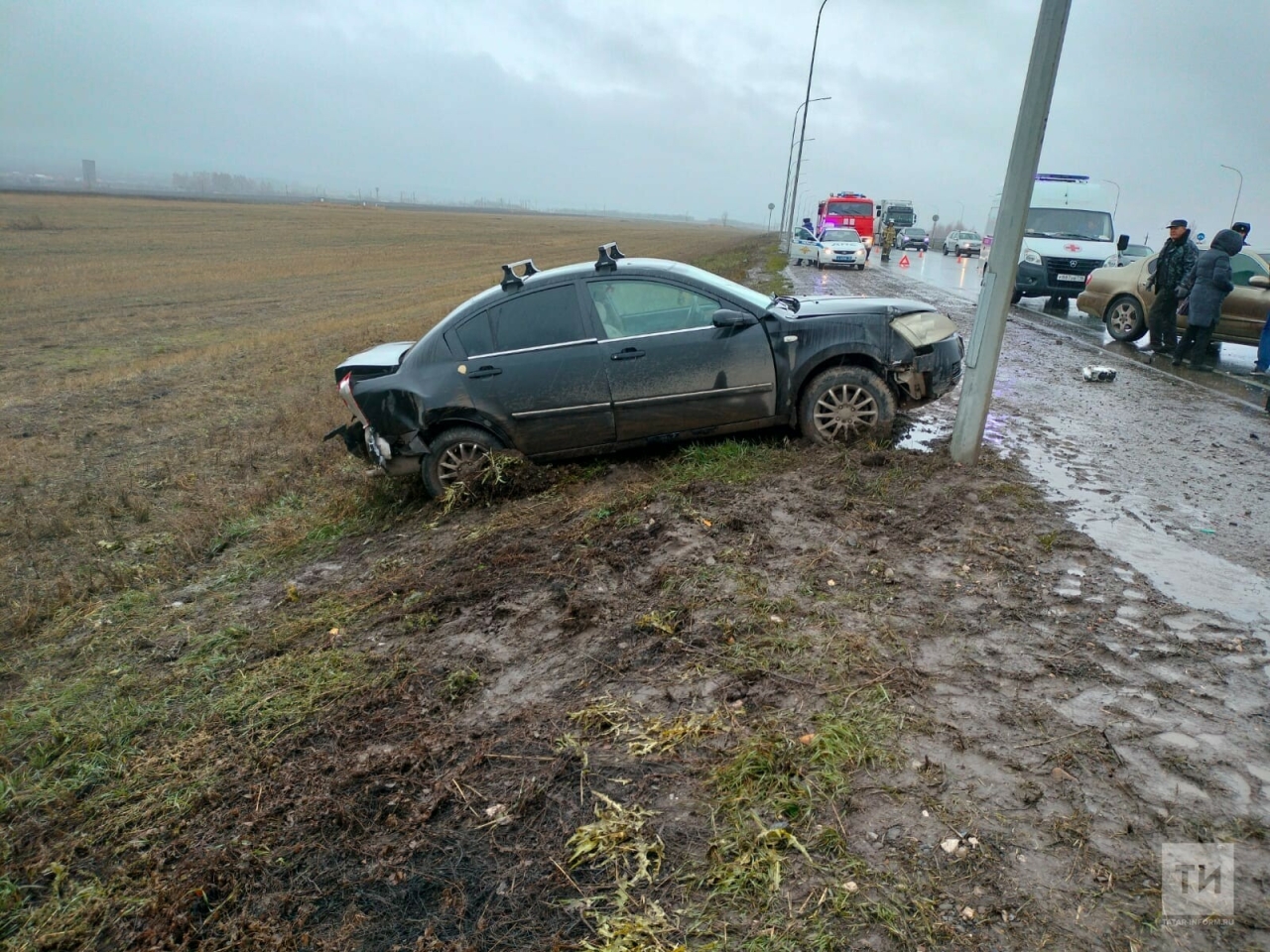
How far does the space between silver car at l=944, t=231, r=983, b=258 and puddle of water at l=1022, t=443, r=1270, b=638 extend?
43245 millimetres

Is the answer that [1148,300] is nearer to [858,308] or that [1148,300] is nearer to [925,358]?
[925,358]

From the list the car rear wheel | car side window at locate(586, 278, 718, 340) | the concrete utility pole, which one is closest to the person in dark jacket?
the car rear wheel

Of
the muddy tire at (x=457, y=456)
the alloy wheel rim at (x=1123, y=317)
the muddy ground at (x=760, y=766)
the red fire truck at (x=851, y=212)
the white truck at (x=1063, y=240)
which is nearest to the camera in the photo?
the muddy ground at (x=760, y=766)

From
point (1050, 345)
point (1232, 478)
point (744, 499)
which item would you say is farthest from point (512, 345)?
point (1050, 345)

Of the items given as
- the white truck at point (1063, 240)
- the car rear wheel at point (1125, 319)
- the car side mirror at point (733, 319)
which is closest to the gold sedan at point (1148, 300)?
the car rear wheel at point (1125, 319)

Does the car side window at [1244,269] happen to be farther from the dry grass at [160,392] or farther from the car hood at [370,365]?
the dry grass at [160,392]

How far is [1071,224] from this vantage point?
16.9 metres

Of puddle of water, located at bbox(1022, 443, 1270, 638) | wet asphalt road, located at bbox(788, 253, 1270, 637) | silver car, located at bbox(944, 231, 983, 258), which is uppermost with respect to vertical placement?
silver car, located at bbox(944, 231, 983, 258)

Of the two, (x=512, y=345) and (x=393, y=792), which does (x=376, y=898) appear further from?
(x=512, y=345)

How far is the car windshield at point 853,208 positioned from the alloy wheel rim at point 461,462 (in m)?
33.8

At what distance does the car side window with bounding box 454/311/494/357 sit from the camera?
6.35 m

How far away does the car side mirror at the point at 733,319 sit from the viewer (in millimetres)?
6207

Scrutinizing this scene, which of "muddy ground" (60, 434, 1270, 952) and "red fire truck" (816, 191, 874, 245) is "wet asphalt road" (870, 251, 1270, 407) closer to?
"muddy ground" (60, 434, 1270, 952)

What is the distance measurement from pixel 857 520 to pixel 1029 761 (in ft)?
7.46
